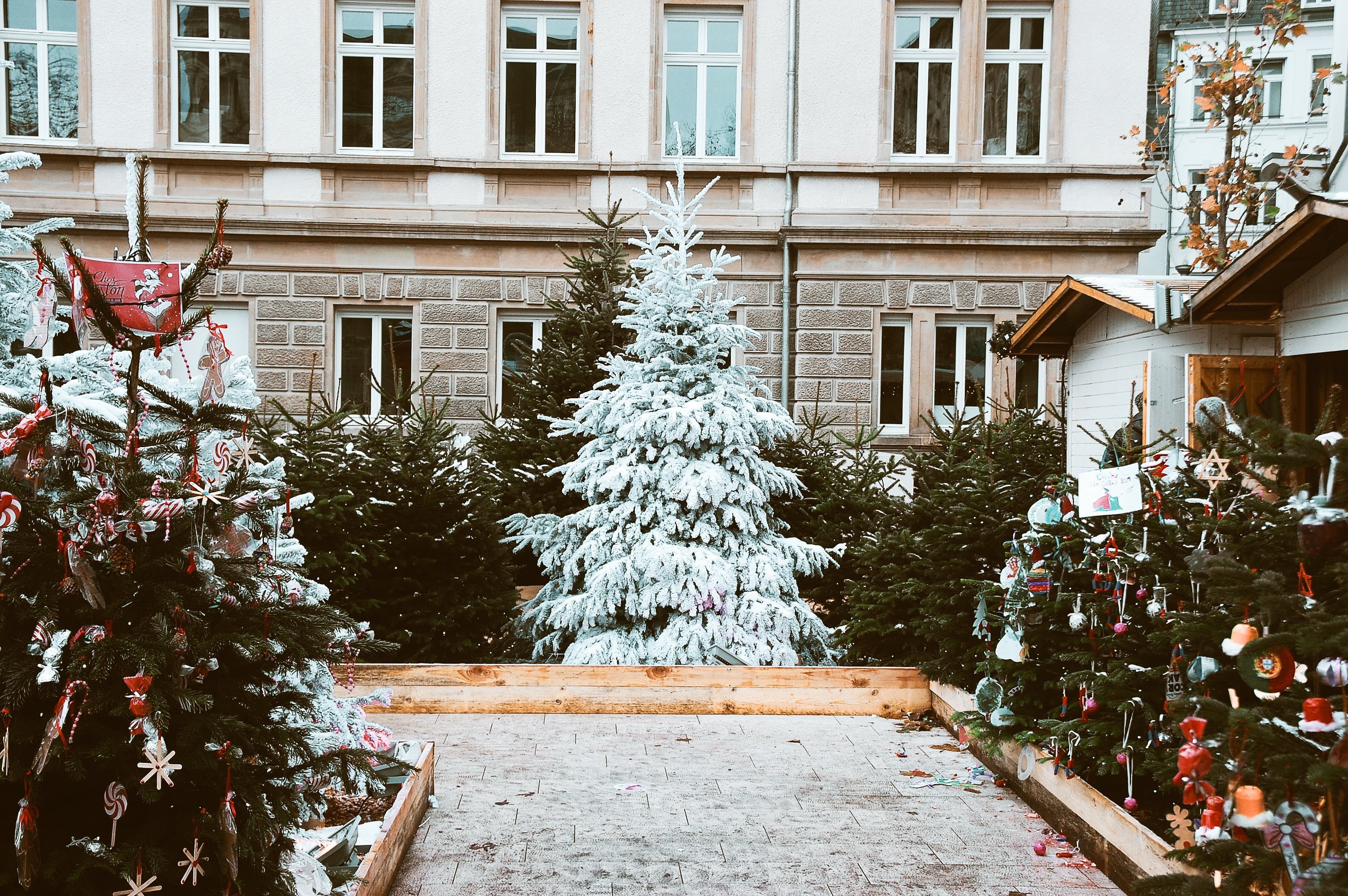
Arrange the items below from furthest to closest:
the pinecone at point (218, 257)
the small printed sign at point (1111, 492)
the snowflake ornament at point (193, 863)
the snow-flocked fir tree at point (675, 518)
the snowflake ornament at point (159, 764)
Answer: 1. the snow-flocked fir tree at point (675, 518)
2. the small printed sign at point (1111, 492)
3. the pinecone at point (218, 257)
4. the snowflake ornament at point (193, 863)
5. the snowflake ornament at point (159, 764)

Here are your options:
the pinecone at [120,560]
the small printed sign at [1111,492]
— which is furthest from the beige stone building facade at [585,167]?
the pinecone at [120,560]

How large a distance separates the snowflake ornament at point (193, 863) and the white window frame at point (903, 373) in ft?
46.3

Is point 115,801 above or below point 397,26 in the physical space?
below

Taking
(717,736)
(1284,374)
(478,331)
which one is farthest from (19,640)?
(478,331)

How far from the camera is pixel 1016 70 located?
16.6 meters

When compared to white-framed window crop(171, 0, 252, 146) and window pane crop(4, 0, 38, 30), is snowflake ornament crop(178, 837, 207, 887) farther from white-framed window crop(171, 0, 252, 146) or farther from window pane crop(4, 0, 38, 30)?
window pane crop(4, 0, 38, 30)

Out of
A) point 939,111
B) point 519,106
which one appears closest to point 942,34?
point 939,111

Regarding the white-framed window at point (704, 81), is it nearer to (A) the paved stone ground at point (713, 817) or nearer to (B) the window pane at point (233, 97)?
(B) the window pane at point (233, 97)

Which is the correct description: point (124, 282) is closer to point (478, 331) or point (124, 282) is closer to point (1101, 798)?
point (1101, 798)

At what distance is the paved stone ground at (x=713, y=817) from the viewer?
4.95 metres

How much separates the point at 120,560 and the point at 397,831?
2.41 metres

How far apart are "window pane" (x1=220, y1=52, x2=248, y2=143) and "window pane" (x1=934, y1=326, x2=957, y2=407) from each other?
11137mm

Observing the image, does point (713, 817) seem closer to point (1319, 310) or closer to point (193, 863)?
point (193, 863)

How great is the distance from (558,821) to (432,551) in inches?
137
